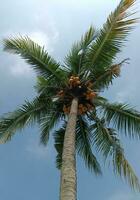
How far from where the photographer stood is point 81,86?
54.4ft

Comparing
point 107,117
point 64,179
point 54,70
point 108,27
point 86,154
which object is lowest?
point 64,179

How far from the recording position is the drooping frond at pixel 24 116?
1716cm

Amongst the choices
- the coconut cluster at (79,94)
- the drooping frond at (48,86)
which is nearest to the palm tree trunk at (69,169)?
the coconut cluster at (79,94)

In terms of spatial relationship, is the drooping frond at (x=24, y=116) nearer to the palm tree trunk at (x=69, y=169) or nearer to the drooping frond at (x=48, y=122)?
the drooping frond at (x=48, y=122)

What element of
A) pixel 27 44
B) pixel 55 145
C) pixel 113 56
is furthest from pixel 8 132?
pixel 113 56

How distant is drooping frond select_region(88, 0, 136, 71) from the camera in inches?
648

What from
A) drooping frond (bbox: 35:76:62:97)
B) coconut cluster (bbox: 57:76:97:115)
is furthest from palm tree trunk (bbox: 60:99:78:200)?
drooping frond (bbox: 35:76:62:97)

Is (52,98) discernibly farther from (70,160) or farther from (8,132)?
(70,160)

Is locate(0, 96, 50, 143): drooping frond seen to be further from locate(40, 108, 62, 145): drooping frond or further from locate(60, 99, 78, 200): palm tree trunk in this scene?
locate(60, 99, 78, 200): palm tree trunk

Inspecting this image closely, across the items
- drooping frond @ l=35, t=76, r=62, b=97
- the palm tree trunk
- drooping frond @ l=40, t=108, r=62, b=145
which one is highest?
drooping frond @ l=35, t=76, r=62, b=97

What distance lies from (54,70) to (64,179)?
5724 millimetres

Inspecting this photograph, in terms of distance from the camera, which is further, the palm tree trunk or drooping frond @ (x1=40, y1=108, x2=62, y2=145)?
drooping frond @ (x1=40, y1=108, x2=62, y2=145)

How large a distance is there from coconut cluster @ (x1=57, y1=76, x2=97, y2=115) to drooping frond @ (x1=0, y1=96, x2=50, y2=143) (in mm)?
1021

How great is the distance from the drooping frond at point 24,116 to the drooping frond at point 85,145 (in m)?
1.36
